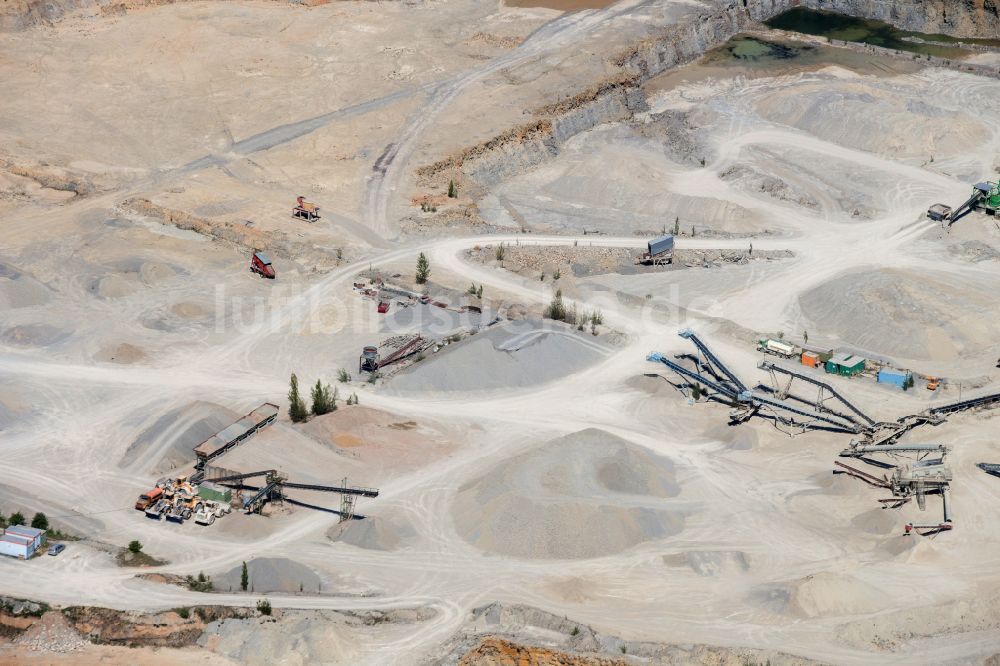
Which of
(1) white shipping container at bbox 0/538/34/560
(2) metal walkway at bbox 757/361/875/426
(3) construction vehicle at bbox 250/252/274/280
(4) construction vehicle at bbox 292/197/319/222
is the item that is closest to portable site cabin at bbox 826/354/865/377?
(2) metal walkway at bbox 757/361/875/426

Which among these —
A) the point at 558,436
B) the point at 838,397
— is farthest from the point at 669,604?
the point at 838,397

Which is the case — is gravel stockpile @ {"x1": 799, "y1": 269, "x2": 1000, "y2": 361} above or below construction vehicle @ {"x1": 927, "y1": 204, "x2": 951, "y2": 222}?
below

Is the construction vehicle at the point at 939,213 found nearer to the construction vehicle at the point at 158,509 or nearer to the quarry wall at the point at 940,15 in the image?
the quarry wall at the point at 940,15

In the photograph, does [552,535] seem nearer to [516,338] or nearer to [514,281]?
[516,338]

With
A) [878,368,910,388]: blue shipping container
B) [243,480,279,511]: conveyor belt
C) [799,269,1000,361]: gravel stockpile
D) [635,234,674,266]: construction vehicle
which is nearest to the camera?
[243,480,279,511]: conveyor belt

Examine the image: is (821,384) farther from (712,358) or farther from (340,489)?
(340,489)

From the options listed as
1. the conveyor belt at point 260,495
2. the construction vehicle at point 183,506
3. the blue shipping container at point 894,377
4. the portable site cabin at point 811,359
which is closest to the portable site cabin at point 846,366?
the portable site cabin at point 811,359

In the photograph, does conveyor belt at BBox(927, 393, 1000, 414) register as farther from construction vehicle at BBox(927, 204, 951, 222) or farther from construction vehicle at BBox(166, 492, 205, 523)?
construction vehicle at BBox(166, 492, 205, 523)
